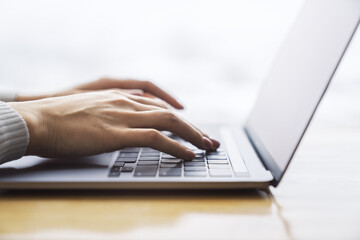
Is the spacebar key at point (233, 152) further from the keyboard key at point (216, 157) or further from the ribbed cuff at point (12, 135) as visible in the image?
the ribbed cuff at point (12, 135)

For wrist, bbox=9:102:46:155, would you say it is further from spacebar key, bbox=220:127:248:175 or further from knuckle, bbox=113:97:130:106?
spacebar key, bbox=220:127:248:175

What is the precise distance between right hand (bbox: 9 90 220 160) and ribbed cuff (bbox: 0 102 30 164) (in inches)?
0.6

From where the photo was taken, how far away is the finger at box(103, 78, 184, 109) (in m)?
0.81

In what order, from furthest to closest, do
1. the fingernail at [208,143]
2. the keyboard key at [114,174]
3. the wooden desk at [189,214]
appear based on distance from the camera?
the fingernail at [208,143] < the keyboard key at [114,174] < the wooden desk at [189,214]

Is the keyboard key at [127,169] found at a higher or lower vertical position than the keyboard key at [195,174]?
lower

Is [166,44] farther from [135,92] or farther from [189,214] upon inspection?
[189,214]

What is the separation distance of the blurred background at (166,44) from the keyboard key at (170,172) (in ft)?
1.88

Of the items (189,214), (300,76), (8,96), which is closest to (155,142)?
(189,214)

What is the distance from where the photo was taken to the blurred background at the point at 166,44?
1060mm

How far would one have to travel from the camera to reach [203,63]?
1.09 metres

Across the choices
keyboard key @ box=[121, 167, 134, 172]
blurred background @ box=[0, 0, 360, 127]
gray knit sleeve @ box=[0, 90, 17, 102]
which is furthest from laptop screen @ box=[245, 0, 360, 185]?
gray knit sleeve @ box=[0, 90, 17, 102]

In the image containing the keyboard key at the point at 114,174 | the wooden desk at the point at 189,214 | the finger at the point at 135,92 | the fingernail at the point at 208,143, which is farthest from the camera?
the finger at the point at 135,92

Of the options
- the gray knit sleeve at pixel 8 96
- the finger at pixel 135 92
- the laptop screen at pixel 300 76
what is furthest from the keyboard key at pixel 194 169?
the gray knit sleeve at pixel 8 96

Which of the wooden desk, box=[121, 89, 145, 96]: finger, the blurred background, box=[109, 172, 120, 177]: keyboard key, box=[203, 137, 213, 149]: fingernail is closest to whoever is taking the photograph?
the wooden desk
